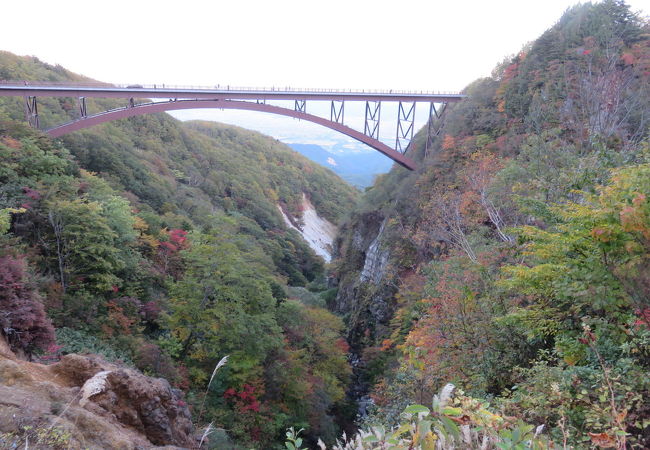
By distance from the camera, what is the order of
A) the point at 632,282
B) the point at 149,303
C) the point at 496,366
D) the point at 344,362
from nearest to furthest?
1. the point at 632,282
2. the point at 496,366
3. the point at 149,303
4. the point at 344,362

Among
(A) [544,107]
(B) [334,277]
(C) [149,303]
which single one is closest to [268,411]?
(C) [149,303]

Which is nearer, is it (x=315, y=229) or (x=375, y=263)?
(x=375, y=263)

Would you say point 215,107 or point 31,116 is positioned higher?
point 215,107

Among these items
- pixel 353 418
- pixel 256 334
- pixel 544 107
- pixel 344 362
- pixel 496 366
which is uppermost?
pixel 544 107

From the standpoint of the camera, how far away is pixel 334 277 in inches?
1146

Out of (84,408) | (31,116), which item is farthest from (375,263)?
(31,116)

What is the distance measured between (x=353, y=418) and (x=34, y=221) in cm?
1428

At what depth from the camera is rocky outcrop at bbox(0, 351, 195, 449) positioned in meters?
3.17

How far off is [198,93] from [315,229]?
109ft

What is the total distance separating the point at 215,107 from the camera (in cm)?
2405

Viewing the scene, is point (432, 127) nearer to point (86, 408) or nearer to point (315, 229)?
point (86, 408)

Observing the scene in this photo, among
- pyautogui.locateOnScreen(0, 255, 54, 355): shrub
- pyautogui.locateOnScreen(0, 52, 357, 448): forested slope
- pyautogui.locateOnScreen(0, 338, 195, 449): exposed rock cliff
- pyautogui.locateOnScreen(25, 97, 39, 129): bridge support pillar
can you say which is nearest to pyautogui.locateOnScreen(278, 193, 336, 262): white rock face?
pyautogui.locateOnScreen(25, 97, 39, 129): bridge support pillar

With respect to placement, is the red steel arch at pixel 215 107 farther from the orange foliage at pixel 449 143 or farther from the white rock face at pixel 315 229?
the white rock face at pixel 315 229

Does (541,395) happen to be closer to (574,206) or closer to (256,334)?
(574,206)
